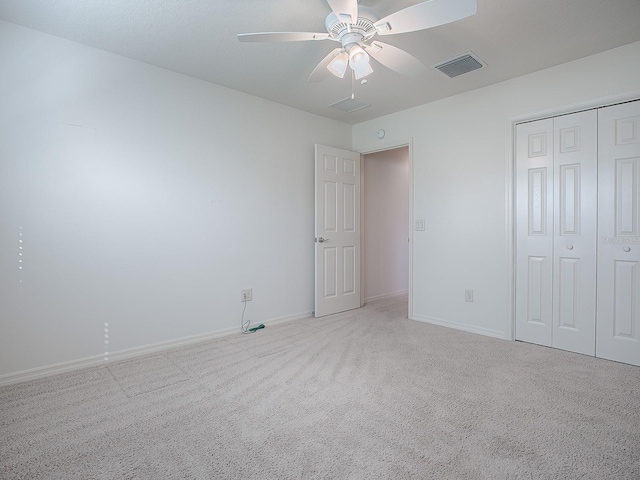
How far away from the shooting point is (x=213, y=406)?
2.02m

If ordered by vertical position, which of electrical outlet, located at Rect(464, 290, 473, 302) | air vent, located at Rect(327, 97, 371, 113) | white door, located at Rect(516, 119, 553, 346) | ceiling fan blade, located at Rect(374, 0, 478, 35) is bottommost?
electrical outlet, located at Rect(464, 290, 473, 302)

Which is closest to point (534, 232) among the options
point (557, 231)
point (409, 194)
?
point (557, 231)

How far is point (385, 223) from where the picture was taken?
209 inches

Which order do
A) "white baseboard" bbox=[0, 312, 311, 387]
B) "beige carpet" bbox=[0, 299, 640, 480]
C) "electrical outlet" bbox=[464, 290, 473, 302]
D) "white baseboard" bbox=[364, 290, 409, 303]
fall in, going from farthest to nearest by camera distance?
1. "white baseboard" bbox=[364, 290, 409, 303]
2. "electrical outlet" bbox=[464, 290, 473, 302]
3. "white baseboard" bbox=[0, 312, 311, 387]
4. "beige carpet" bbox=[0, 299, 640, 480]

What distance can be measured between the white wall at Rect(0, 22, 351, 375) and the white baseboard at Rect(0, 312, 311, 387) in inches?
1.6

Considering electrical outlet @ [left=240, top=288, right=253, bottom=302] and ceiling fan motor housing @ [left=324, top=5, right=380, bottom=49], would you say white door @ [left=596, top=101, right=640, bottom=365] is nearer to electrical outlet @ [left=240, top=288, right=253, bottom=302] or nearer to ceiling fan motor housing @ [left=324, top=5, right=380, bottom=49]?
ceiling fan motor housing @ [left=324, top=5, right=380, bottom=49]

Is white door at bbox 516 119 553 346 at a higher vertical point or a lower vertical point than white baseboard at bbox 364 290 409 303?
higher

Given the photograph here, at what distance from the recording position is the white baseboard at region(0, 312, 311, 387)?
234cm

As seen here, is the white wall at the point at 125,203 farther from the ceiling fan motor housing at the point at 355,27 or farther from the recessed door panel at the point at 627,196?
the recessed door panel at the point at 627,196

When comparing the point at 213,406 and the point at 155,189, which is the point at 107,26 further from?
the point at 213,406

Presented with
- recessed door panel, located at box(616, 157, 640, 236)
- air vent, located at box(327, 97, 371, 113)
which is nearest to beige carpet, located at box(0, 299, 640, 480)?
recessed door panel, located at box(616, 157, 640, 236)

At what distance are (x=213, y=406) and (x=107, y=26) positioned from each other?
265 centimetres

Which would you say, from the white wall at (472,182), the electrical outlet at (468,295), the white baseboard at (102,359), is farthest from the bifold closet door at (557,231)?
the white baseboard at (102,359)

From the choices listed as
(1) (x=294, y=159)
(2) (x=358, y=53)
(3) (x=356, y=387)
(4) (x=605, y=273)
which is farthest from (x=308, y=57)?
(4) (x=605, y=273)
